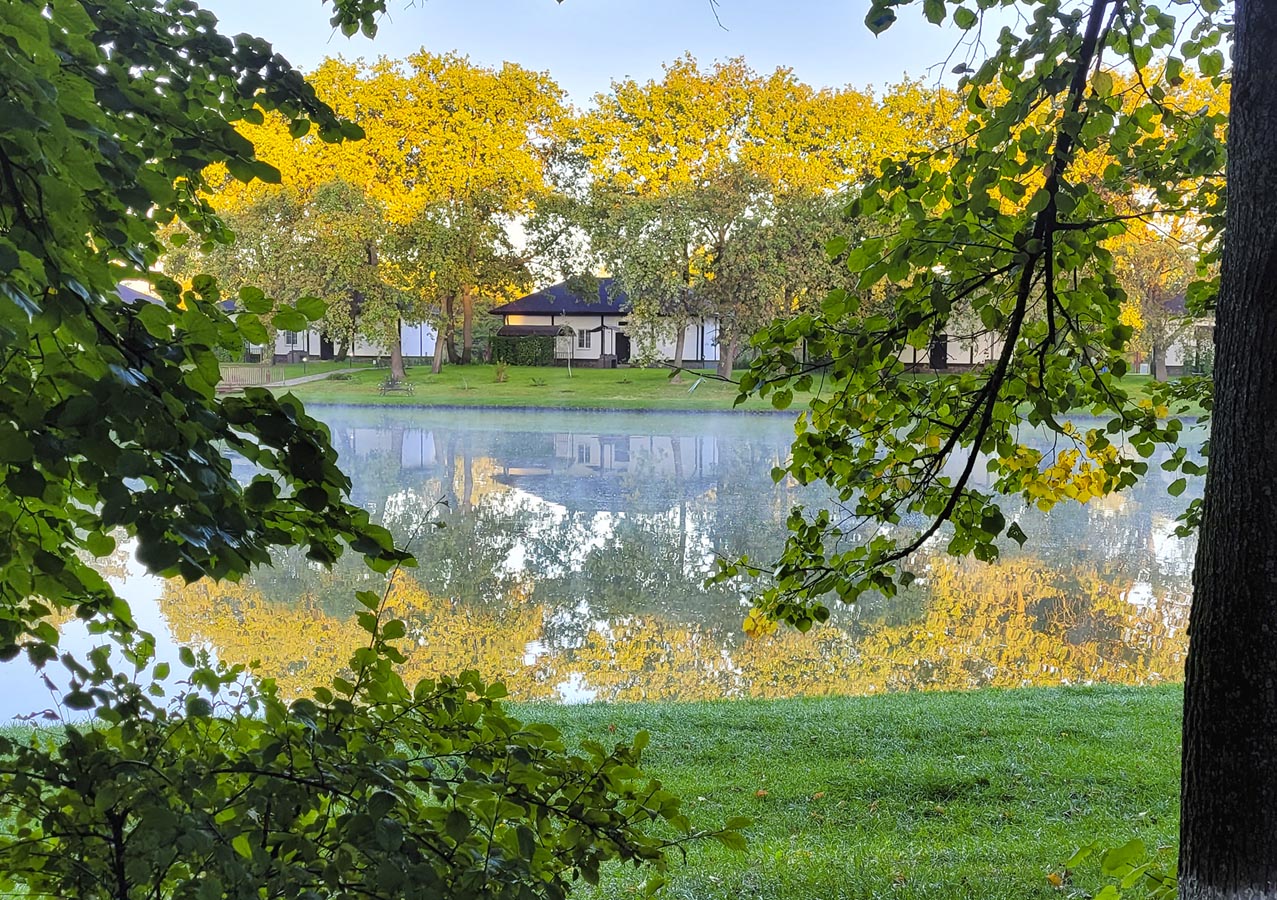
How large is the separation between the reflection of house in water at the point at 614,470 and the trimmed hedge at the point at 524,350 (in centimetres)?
1636

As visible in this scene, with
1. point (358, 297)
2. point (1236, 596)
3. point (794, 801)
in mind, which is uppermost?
point (358, 297)

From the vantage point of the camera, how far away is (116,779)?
1.13 meters

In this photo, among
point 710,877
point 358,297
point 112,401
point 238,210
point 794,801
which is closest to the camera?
point 112,401

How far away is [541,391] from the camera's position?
3042cm

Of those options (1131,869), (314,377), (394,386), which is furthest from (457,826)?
(314,377)

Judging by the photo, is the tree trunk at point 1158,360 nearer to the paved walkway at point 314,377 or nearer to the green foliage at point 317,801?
the paved walkway at point 314,377

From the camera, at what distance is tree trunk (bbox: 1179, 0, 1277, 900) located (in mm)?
1405

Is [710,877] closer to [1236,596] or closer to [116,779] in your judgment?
[1236,596]

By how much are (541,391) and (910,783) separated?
26.1 meters

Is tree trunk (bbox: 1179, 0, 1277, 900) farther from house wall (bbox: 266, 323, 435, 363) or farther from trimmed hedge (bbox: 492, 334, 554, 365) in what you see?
trimmed hedge (bbox: 492, 334, 554, 365)

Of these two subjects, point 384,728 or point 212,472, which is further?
point 384,728

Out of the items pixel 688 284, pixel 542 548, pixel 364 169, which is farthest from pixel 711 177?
pixel 542 548

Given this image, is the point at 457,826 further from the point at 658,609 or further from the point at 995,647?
the point at 658,609

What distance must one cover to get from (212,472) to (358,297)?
31.7 m
